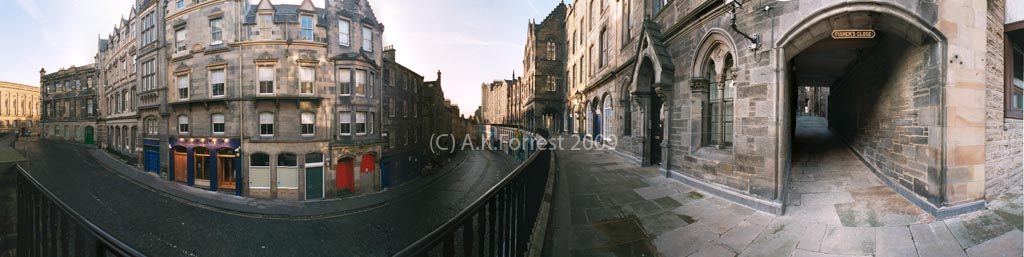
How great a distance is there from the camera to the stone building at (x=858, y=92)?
3.50 m

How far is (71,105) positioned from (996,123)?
10878 millimetres

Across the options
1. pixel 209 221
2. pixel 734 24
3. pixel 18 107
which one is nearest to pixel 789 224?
pixel 734 24

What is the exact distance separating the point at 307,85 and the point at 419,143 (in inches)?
41.0

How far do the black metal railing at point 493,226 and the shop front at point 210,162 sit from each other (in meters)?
1.83

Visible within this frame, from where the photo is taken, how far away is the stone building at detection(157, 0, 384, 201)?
7.01 feet

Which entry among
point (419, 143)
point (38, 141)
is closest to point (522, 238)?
point (419, 143)

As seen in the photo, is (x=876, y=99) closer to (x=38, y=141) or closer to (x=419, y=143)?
(x=419, y=143)

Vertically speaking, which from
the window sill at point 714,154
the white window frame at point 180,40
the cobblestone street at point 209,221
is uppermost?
the white window frame at point 180,40

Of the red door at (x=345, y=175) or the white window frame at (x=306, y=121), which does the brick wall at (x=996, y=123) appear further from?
the white window frame at (x=306, y=121)

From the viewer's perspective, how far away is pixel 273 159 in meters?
2.22

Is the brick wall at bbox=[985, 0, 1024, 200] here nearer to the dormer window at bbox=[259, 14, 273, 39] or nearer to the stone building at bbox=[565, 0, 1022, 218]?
the stone building at bbox=[565, 0, 1022, 218]

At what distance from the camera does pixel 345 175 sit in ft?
7.83

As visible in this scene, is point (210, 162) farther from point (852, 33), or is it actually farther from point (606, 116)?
point (606, 116)

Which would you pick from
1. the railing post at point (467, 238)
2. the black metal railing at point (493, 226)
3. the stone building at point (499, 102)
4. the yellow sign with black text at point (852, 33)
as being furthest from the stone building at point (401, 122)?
the stone building at point (499, 102)
